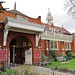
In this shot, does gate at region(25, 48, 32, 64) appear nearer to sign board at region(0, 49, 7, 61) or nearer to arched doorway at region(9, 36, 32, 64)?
arched doorway at region(9, 36, 32, 64)

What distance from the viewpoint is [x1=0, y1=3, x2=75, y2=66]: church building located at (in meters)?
10.5

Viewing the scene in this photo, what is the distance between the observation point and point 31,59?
13.1 m

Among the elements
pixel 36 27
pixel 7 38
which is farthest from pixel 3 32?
pixel 36 27

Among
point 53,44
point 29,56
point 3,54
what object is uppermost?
point 53,44

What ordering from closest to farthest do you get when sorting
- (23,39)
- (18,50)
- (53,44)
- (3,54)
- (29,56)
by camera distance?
1. (3,54)
2. (29,56)
3. (23,39)
4. (18,50)
5. (53,44)

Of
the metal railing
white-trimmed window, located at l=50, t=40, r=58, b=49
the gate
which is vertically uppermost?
the metal railing

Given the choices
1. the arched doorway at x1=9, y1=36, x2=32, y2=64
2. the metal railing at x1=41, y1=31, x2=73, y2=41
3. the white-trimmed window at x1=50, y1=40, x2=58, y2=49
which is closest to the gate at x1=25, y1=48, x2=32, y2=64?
the arched doorway at x1=9, y1=36, x2=32, y2=64

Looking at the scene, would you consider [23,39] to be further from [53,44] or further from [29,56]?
[53,44]

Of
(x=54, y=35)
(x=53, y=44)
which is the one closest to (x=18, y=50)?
(x=53, y=44)

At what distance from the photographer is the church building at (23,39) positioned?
10547 millimetres

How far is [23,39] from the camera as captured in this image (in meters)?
15.7

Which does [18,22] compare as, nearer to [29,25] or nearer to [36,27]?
[29,25]

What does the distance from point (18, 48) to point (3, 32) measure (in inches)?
233

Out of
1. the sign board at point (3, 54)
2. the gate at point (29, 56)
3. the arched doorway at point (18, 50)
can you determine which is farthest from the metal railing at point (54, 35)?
the sign board at point (3, 54)
